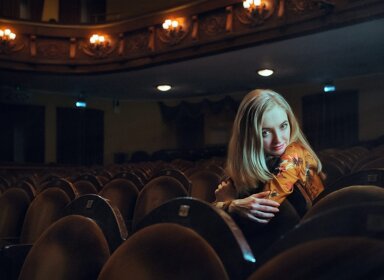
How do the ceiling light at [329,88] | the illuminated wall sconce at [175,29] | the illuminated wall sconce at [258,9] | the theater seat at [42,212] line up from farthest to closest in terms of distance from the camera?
the ceiling light at [329,88]
the illuminated wall sconce at [175,29]
the illuminated wall sconce at [258,9]
the theater seat at [42,212]

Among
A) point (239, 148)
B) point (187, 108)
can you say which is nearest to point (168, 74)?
point (187, 108)

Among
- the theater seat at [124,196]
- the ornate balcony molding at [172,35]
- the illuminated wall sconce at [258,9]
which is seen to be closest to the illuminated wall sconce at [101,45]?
the ornate balcony molding at [172,35]

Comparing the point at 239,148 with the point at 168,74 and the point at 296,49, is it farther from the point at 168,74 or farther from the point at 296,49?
the point at 168,74

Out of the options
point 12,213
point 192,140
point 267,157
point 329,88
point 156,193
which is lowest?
point 12,213

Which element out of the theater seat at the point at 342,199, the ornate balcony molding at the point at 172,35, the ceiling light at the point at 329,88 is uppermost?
the ornate balcony molding at the point at 172,35

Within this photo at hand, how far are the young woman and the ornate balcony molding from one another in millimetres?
5240

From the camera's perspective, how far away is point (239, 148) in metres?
1.56

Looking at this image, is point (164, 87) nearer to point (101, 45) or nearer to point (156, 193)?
point (101, 45)

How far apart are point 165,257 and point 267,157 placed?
2.18 feet

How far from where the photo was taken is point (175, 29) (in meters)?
8.88

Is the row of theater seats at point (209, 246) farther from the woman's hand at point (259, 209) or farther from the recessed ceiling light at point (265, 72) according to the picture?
the recessed ceiling light at point (265, 72)

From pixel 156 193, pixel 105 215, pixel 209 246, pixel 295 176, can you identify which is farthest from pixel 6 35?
pixel 209 246

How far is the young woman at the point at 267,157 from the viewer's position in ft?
4.85

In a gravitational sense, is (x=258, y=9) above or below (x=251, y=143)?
above
